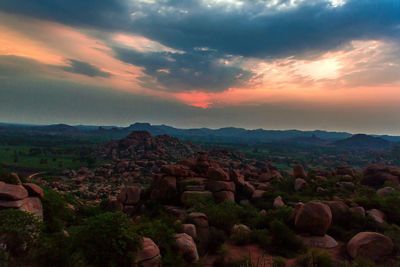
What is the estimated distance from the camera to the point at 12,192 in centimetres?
1441

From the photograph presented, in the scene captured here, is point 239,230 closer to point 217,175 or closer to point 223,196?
point 223,196

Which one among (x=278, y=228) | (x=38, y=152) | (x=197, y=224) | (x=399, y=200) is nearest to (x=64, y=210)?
(x=197, y=224)

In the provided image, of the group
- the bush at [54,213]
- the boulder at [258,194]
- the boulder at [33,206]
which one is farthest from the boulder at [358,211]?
the boulder at [33,206]

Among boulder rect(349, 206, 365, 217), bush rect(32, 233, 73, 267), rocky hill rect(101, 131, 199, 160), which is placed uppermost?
bush rect(32, 233, 73, 267)

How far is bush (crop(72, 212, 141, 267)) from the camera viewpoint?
33.8 ft

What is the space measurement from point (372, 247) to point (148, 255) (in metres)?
10.1

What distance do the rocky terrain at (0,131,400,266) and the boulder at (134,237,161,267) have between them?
3 cm

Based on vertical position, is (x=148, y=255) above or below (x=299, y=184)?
above

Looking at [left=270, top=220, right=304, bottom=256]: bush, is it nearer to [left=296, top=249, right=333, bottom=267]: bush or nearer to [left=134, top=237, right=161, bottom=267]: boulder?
→ [left=296, top=249, right=333, bottom=267]: bush

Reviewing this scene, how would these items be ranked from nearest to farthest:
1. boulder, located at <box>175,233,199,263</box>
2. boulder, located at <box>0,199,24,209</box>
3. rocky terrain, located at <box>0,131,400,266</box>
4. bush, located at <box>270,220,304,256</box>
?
boulder, located at <box>175,233,199,263</box>, rocky terrain, located at <box>0,131,400,266</box>, boulder, located at <box>0,199,24,209</box>, bush, located at <box>270,220,304,256</box>

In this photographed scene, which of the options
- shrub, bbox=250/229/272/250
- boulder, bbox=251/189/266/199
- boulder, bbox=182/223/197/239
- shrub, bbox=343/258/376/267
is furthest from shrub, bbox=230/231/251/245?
boulder, bbox=251/189/266/199

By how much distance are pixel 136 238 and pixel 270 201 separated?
16.5 meters

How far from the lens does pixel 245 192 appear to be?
2748 cm

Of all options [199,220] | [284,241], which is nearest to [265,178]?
[284,241]
